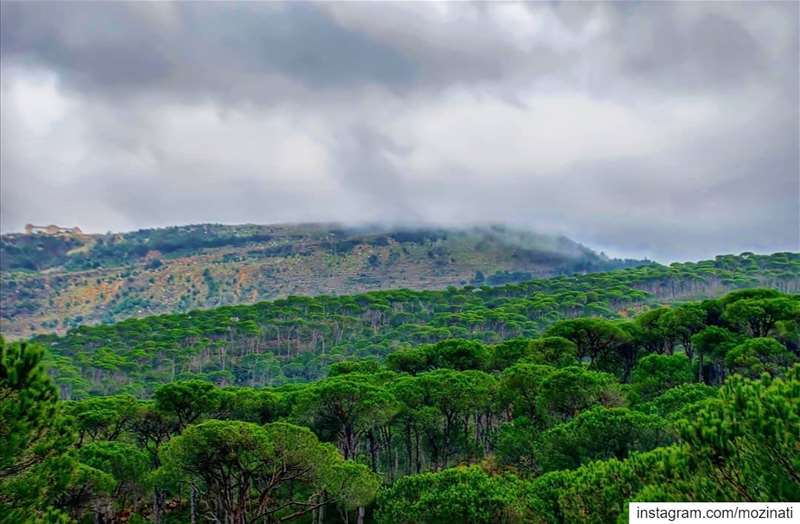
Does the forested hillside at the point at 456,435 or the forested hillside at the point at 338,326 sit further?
the forested hillside at the point at 338,326

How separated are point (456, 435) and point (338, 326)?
76.6 metres

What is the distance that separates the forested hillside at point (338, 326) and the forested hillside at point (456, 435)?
45.0 m

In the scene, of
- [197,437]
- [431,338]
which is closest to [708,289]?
[431,338]

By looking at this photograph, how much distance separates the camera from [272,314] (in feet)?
398

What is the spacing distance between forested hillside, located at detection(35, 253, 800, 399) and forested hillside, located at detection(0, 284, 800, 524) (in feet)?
148

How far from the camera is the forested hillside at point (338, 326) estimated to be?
313 ft

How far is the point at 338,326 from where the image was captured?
11781cm

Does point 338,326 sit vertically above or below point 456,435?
below

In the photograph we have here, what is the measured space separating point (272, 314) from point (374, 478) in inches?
3673

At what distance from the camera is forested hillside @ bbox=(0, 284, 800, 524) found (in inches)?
512

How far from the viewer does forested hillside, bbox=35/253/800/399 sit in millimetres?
95438

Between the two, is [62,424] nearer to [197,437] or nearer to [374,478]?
[197,437]

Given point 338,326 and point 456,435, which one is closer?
point 456,435

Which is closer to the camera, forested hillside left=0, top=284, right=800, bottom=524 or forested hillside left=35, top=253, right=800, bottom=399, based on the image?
forested hillside left=0, top=284, right=800, bottom=524
